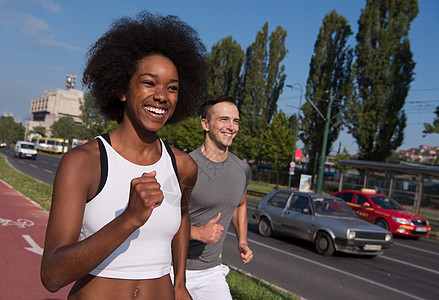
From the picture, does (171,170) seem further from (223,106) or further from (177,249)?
(223,106)

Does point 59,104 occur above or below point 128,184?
above

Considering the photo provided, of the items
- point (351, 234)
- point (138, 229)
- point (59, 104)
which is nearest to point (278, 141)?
point (351, 234)

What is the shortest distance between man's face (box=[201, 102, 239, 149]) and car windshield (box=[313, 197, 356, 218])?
27.3 ft

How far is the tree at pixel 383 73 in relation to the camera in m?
32.8

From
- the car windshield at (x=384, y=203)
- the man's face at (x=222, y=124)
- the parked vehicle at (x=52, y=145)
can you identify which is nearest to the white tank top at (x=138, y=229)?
the man's face at (x=222, y=124)

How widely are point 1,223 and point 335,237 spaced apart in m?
7.89

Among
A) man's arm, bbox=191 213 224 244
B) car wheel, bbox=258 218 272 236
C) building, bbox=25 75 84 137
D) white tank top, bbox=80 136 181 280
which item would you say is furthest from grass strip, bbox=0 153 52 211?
building, bbox=25 75 84 137

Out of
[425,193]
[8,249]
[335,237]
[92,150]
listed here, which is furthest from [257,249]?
[425,193]

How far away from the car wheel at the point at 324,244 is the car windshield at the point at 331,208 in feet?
2.42

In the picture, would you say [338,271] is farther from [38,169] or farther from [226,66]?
[226,66]

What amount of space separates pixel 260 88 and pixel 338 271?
3523 cm

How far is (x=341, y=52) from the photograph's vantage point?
122 feet

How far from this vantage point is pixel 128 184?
67.9 inches

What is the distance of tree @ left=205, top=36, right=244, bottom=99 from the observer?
149ft
